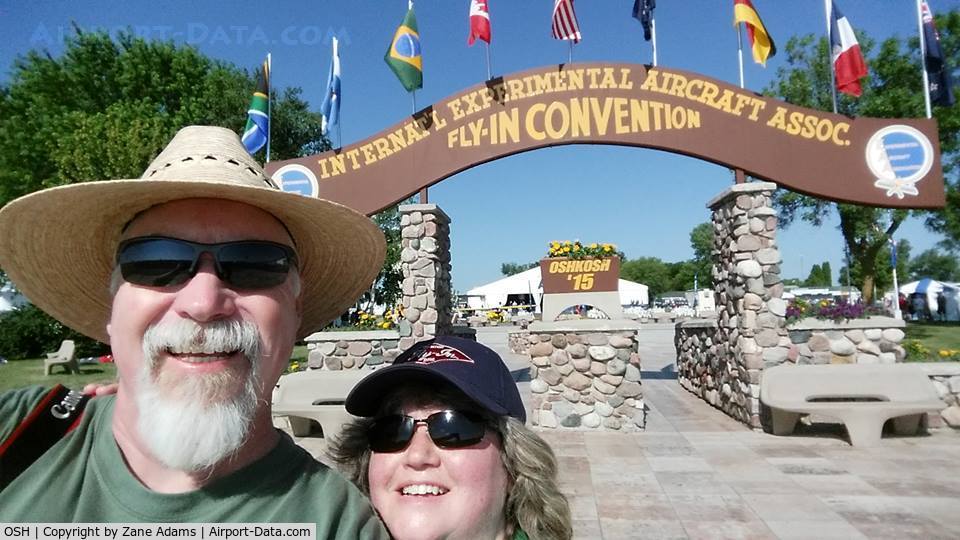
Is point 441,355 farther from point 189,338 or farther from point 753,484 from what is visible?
point 753,484

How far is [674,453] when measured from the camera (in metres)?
6.23

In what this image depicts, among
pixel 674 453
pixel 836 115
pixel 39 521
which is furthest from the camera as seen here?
pixel 836 115

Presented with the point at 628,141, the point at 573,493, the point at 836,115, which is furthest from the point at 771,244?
the point at 573,493

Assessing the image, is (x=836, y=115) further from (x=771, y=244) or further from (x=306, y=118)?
(x=306, y=118)

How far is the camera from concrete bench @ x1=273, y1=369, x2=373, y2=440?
6.75m

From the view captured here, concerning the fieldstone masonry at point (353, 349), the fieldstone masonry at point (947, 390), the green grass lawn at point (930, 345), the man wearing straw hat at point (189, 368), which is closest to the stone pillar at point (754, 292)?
the fieldstone masonry at point (947, 390)

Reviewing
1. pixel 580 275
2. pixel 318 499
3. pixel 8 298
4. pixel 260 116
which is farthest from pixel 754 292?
pixel 8 298

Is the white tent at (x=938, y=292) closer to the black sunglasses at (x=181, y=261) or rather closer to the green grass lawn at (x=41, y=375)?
the black sunglasses at (x=181, y=261)

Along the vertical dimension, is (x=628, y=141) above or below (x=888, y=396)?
above

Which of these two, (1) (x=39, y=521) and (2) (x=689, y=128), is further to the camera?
(2) (x=689, y=128)

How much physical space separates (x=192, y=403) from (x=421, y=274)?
6814 mm

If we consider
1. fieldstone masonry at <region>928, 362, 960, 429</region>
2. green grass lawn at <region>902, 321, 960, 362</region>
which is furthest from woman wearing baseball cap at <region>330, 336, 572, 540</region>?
green grass lawn at <region>902, 321, 960, 362</region>

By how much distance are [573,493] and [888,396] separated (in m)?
4.51

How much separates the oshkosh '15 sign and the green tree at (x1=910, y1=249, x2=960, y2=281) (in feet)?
302
